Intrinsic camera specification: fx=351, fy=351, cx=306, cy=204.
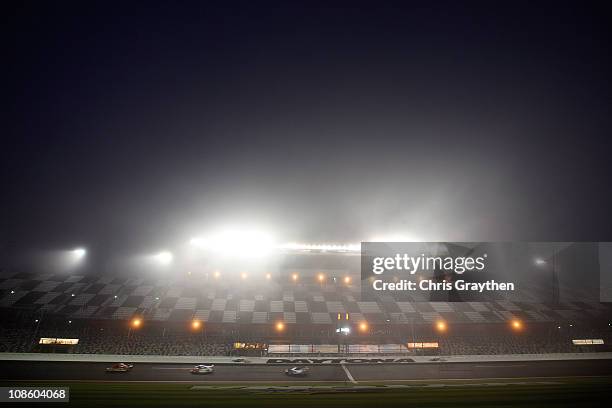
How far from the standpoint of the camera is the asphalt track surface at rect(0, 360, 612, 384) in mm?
40719

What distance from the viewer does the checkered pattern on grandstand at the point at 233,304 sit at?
59906 millimetres

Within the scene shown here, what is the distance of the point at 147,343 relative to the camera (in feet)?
180

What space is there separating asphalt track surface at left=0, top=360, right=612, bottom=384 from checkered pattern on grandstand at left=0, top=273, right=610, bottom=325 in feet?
39.3

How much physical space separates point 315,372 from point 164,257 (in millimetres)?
49916

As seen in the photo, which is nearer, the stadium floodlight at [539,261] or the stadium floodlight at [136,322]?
the stadium floodlight at [136,322]

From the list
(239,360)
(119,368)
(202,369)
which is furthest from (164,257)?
(202,369)

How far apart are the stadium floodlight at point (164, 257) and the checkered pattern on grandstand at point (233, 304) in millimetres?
8589

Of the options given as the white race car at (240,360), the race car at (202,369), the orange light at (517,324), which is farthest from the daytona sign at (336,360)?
the orange light at (517,324)

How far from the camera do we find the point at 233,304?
63594 mm

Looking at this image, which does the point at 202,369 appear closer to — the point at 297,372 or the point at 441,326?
the point at 297,372

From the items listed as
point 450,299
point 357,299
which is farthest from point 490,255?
point 357,299

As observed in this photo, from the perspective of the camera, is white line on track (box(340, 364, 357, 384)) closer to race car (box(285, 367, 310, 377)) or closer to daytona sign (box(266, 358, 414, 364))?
daytona sign (box(266, 358, 414, 364))

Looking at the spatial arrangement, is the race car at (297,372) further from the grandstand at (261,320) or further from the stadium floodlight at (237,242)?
the stadium floodlight at (237,242)

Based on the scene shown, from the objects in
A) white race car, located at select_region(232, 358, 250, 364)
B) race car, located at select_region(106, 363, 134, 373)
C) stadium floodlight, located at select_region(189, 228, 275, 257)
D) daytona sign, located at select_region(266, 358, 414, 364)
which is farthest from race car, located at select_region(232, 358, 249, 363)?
stadium floodlight, located at select_region(189, 228, 275, 257)
